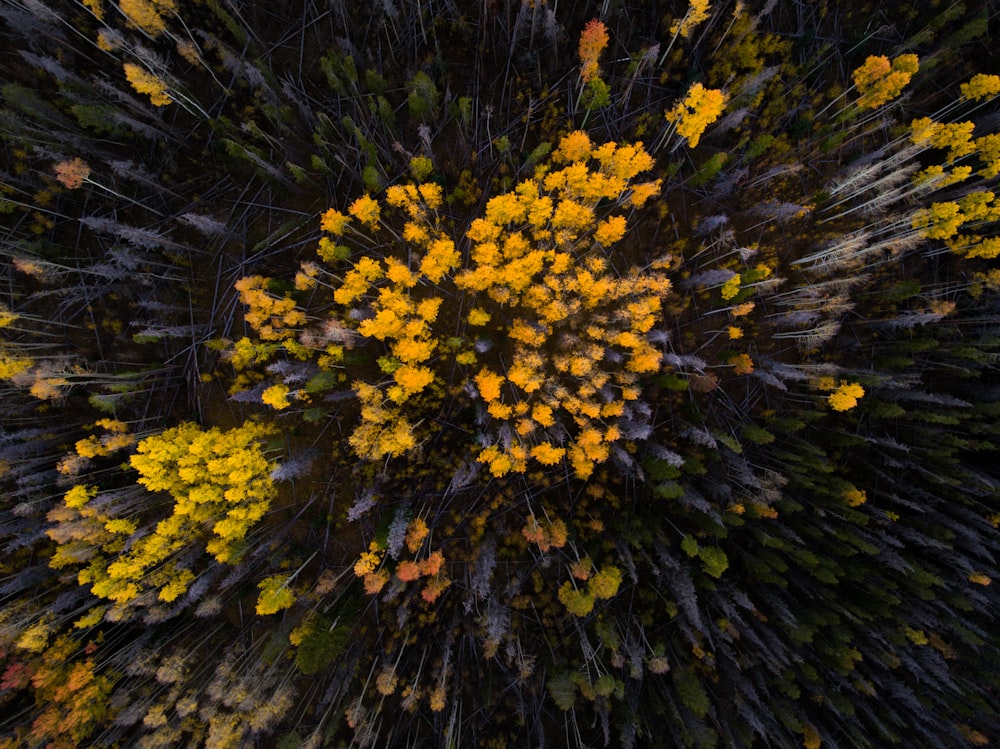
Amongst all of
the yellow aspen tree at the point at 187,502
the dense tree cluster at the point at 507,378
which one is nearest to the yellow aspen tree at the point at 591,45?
the dense tree cluster at the point at 507,378

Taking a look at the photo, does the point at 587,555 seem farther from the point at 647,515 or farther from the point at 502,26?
the point at 502,26

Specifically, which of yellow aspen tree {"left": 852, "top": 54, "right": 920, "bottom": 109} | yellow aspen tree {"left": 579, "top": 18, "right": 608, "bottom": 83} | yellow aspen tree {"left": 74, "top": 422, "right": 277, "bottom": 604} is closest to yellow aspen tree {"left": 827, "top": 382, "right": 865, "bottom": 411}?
yellow aspen tree {"left": 852, "top": 54, "right": 920, "bottom": 109}

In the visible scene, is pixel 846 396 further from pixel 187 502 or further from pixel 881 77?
pixel 187 502

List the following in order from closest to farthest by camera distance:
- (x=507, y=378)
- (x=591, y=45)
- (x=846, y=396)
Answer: (x=591, y=45), (x=846, y=396), (x=507, y=378)

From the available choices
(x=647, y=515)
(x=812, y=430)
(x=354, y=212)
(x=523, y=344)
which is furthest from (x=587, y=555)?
(x=354, y=212)

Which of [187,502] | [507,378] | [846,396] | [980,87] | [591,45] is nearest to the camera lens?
[187,502]

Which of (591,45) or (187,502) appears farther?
A: (591,45)

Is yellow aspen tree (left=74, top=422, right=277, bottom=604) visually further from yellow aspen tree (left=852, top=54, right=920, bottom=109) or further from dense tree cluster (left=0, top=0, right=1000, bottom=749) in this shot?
yellow aspen tree (left=852, top=54, right=920, bottom=109)

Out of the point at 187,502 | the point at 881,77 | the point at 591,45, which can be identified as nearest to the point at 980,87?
the point at 881,77
